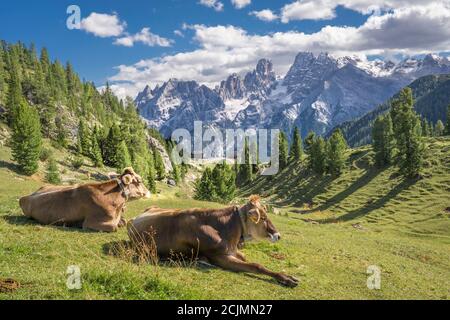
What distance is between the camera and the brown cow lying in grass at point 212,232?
13477mm

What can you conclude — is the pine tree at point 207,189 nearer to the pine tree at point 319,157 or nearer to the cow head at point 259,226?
the pine tree at point 319,157

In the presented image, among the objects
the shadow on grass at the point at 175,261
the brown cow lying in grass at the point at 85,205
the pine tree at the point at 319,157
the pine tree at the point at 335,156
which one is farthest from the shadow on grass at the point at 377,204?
the shadow on grass at the point at 175,261

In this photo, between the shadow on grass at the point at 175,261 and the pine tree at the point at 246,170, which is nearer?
the shadow on grass at the point at 175,261

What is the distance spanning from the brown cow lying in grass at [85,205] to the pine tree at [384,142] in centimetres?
9754

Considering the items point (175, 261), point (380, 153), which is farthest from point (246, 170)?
point (175, 261)

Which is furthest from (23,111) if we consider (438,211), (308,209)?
(438,211)

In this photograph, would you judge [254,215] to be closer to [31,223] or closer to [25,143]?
[31,223]

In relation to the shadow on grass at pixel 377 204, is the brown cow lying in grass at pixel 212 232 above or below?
above

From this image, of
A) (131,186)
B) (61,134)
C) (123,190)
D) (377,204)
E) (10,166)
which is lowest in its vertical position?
(377,204)

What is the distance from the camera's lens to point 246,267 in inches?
515

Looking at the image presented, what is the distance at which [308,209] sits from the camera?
93.9 m

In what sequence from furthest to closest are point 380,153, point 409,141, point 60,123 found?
point 60,123, point 380,153, point 409,141

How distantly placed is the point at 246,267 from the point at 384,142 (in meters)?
99.3

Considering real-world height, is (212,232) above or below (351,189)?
above
